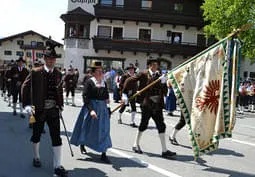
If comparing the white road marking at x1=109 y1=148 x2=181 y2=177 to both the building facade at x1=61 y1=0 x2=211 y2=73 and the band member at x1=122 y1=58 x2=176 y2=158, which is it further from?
the building facade at x1=61 y1=0 x2=211 y2=73

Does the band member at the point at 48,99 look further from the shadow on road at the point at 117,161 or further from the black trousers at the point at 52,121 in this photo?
the shadow on road at the point at 117,161

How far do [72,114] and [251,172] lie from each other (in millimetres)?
8167

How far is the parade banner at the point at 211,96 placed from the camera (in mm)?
5688

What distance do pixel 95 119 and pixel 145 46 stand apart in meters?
27.4

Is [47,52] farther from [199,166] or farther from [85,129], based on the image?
[199,166]

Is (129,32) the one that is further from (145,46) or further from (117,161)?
(117,161)

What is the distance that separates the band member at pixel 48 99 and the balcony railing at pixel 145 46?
27073 mm

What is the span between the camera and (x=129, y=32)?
33688mm

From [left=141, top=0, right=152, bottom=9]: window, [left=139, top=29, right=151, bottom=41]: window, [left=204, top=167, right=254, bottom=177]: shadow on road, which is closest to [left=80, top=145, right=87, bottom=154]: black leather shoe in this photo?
[left=204, top=167, right=254, bottom=177]: shadow on road

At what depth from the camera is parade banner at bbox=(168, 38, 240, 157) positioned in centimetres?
569

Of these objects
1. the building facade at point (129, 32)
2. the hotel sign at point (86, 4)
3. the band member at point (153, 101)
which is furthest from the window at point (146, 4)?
the band member at point (153, 101)

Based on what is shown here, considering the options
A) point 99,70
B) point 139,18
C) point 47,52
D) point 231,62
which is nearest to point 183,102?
point 231,62

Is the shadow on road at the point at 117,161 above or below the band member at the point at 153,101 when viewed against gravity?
below

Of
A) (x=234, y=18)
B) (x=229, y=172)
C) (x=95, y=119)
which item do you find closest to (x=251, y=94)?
(x=234, y=18)
